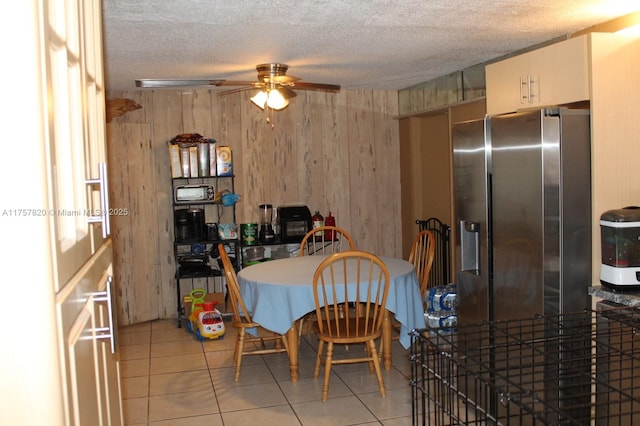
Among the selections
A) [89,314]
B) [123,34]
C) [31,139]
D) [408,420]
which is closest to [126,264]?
[123,34]

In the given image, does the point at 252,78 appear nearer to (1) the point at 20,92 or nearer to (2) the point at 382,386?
(2) the point at 382,386

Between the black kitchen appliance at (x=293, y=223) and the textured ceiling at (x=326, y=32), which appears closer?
the textured ceiling at (x=326, y=32)

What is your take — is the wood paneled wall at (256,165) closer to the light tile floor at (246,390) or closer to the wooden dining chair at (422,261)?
the light tile floor at (246,390)

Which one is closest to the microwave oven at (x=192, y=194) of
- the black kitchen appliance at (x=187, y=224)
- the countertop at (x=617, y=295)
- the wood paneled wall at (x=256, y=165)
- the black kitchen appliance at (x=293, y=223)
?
the black kitchen appliance at (x=187, y=224)

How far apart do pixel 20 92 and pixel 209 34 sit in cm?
291

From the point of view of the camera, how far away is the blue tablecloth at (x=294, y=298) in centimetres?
392

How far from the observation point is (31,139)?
2.82 feet

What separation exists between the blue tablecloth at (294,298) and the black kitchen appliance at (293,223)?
172 centimetres

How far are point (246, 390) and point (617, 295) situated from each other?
95.2 inches

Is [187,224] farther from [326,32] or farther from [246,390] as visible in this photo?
[326,32]

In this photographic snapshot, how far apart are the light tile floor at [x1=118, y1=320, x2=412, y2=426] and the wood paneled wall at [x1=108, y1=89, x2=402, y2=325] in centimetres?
109

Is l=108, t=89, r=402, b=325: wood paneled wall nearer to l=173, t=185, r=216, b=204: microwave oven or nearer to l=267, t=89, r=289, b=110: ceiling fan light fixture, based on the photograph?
l=173, t=185, r=216, b=204: microwave oven

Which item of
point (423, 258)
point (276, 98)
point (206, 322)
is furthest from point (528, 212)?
point (206, 322)

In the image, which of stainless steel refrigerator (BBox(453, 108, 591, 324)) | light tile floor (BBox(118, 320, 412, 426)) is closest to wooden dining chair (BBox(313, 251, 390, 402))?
light tile floor (BBox(118, 320, 412, 426))
